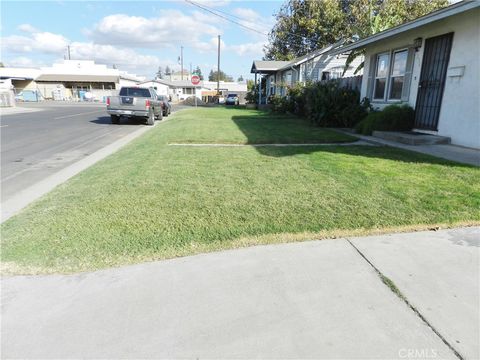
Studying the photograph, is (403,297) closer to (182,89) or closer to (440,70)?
Answer: (440,70)

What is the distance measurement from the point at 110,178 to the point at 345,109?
9.85 metres

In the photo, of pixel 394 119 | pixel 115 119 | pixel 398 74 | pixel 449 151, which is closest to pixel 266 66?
pixel 115 119

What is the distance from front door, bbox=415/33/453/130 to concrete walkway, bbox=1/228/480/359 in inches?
274

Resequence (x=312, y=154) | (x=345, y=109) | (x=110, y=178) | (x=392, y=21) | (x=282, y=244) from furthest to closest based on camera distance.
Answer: (x=392, y=21) < (x=345, y=109) < (x=312, y=154) < (x=110, y=178) < (x=282, y=244)

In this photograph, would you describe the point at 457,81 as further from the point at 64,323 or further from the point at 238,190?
the point at 64,323

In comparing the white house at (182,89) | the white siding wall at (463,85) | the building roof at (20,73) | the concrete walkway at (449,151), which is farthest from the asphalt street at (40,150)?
the white house at (182,89)

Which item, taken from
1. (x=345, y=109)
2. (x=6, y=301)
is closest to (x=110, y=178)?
(x=6, y=301)

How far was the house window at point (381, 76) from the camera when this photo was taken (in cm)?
1191

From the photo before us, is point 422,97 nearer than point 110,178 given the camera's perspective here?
No

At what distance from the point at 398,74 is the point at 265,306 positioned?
11049 mm

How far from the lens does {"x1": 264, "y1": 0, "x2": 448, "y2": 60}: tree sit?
97.7ft

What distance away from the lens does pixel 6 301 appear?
2.58m

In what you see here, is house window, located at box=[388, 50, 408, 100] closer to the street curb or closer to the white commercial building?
the street curb

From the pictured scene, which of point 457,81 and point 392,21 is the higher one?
point 392,21
